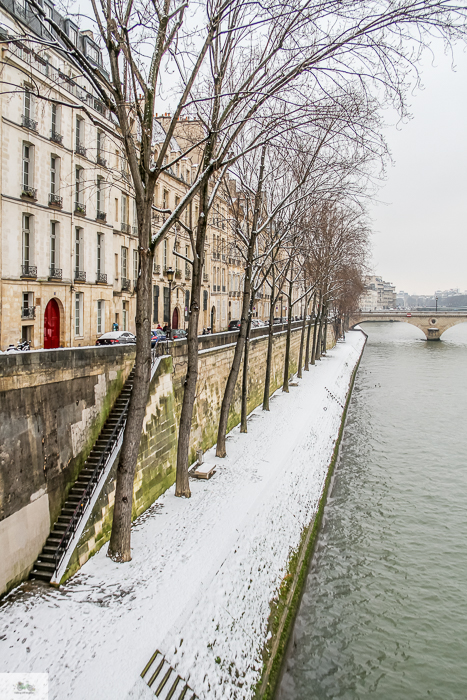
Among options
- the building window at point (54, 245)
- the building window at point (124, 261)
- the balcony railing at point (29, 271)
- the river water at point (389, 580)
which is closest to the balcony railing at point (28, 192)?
the building window at point (54, 245)

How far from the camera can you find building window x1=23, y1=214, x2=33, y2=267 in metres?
20.8

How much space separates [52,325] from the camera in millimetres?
23141

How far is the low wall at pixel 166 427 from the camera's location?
9.77m

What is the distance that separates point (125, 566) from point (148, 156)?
7.41 metres

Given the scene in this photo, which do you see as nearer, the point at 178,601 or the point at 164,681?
the point at 164,681

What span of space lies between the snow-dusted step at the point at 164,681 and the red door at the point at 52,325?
18.0 m

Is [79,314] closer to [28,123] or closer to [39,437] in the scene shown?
[28,123]

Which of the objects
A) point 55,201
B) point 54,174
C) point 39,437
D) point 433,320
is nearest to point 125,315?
point 55,201

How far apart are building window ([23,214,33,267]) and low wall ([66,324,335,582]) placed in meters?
9.53

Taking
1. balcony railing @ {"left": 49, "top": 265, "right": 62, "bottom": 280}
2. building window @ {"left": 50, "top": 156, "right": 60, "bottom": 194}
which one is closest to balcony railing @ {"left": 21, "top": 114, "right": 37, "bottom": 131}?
building window @ {"left": 50, "top": 156, "right": 60, "bottom": 194}

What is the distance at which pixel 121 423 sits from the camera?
36.1 ft

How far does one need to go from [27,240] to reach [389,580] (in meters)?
18.7

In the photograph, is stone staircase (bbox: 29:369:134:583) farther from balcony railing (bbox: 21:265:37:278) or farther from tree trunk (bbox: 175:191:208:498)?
balcony railing (bbox: 21:265:37:278)

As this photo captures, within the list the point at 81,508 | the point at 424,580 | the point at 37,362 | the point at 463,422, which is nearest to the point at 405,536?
the point at 424,580
